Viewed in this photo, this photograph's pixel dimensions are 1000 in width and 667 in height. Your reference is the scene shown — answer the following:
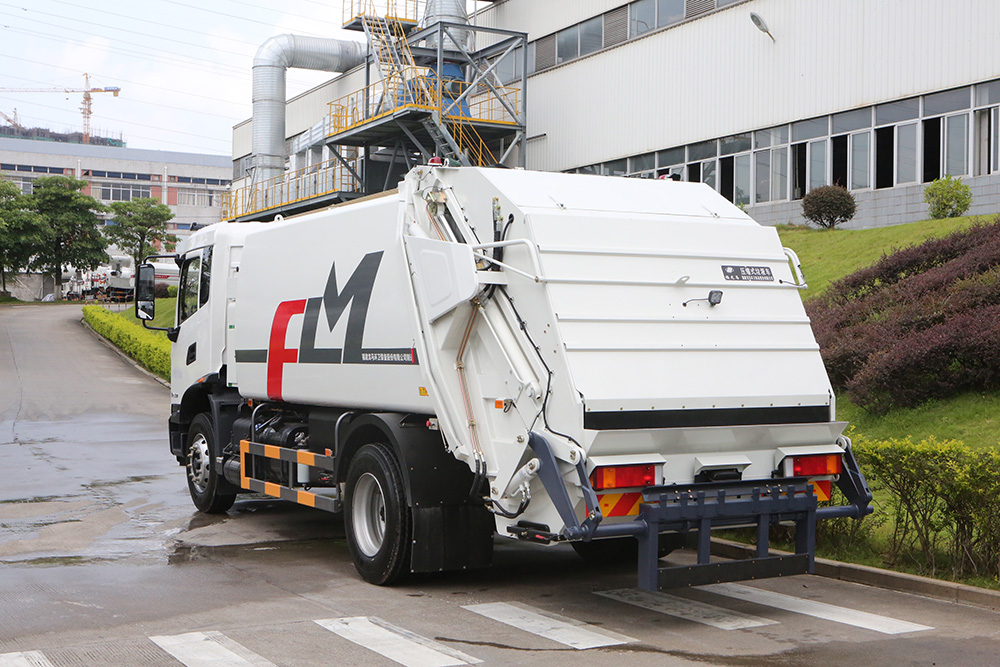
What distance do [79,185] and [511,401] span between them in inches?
2602

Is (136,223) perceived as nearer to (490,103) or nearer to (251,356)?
(490,103)

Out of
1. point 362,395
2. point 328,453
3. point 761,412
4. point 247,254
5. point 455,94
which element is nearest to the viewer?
point 761,412

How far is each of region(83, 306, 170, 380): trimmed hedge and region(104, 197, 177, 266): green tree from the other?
25.9 metres

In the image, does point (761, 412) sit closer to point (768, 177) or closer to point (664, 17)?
point (768, 177)

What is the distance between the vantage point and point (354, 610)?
24.2ft

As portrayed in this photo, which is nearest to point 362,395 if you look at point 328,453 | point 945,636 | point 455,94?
point 328,453

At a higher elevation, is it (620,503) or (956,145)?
(956,145)

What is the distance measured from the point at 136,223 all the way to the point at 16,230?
960cm

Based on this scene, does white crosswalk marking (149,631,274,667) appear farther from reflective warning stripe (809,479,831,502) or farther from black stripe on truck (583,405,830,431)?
reflective warning stripe (809,479,831,502)

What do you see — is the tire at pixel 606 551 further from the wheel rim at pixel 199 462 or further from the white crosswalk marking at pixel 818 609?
the wheel rim at pixel 199 462

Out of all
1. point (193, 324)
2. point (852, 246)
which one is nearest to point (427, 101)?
point (852, 246)

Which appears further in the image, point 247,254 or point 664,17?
point 664,17

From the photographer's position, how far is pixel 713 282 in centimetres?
759

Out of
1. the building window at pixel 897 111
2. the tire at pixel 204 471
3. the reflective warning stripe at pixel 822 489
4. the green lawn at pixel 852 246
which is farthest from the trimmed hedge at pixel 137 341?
the reflective warning stripe at pixel 822 489
